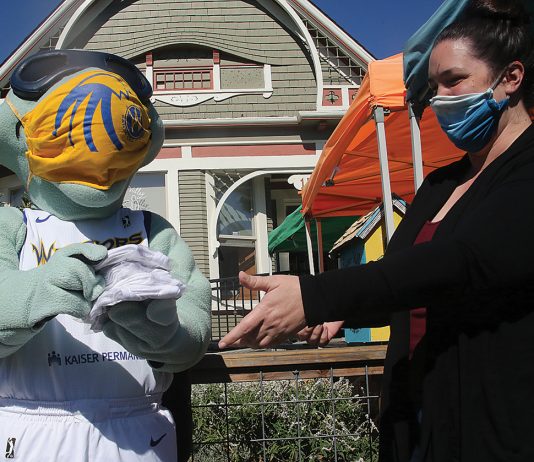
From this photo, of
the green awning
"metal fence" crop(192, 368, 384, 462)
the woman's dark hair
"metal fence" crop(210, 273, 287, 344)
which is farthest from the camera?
the green awning

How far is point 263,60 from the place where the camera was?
382 inches

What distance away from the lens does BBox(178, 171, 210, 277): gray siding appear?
916 cm

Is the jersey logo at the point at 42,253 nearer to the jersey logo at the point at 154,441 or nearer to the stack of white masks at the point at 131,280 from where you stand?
the stack of white masks at the point at 131,280

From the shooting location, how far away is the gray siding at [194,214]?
361 inches

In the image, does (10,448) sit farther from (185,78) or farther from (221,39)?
(221,39)

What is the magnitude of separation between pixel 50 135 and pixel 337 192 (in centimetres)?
624

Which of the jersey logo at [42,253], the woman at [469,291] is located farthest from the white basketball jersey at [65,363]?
the woman at [469,291]

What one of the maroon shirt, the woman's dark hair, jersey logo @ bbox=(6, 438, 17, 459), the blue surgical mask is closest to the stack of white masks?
jersey logo @ bbox=(6, 438, 17, 459)

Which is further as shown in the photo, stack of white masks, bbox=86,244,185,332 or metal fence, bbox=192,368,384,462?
metal fence, bbox=192,368,384,462

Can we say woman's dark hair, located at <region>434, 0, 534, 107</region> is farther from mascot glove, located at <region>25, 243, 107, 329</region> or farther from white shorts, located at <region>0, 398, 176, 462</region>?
white shorts, located at <region>0, 398, 176, 462</region>

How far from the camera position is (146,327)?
56.6 inches

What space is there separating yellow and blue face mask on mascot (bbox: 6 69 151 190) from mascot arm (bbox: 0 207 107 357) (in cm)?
40

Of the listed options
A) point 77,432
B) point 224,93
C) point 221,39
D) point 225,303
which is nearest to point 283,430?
point 77,432

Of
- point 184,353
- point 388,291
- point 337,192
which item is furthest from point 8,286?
point 337,192
